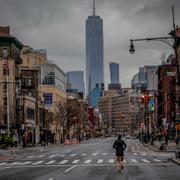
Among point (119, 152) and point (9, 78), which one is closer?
point (119, 152)

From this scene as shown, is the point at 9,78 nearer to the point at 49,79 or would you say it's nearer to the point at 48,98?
the point at 48,98

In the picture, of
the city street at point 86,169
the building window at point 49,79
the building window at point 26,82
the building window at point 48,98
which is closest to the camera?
the city street at point 86,169

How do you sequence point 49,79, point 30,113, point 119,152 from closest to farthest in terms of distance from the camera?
point 119,152
point 30,113
point 49,79

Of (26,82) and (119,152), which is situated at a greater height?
(26,82)

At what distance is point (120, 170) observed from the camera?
32438 millimetres

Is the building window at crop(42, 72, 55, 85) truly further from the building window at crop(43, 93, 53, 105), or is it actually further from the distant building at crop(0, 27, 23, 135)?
the distant building at crop(0, 27, 23, 135)

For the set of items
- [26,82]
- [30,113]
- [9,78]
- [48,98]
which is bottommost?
[30,113]

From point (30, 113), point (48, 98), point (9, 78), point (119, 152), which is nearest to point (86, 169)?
point (119, 152)

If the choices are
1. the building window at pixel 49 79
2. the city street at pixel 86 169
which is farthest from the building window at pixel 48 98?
the city street at pixel 86 169

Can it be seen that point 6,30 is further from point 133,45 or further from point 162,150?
point 133,45

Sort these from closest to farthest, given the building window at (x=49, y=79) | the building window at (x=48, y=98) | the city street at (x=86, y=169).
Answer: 1. the city street at (x=86, y=169)
2. the building window at (x=48, y=98)
3. the building window at (x=49, y=79)

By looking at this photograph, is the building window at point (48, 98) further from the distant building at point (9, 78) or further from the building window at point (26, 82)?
the distant building at point (9, 78)

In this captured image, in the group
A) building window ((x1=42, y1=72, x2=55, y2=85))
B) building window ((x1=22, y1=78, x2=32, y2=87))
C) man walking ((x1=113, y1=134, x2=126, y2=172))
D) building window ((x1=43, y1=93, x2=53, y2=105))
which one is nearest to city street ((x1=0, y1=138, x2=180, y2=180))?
man walking ((x1=113, y1=134, x2=126, y2=172))

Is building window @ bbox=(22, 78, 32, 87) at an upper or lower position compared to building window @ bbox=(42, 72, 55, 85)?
lower
